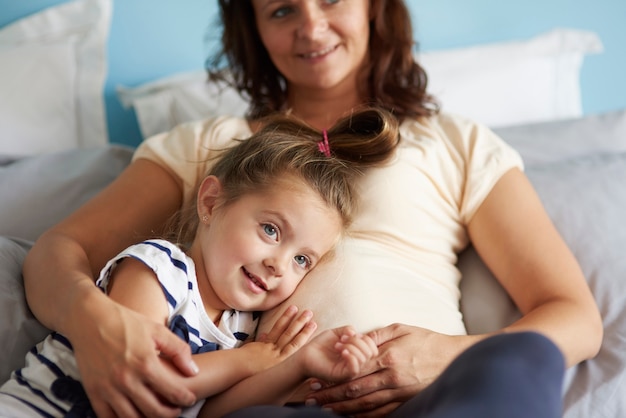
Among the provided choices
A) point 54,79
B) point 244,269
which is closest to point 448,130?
point 244,269

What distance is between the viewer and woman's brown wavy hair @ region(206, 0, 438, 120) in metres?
1.64

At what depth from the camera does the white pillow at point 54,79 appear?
186 cm

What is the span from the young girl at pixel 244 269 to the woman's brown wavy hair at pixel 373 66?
0.26m

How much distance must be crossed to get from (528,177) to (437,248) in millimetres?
337

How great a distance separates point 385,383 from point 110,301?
43cm

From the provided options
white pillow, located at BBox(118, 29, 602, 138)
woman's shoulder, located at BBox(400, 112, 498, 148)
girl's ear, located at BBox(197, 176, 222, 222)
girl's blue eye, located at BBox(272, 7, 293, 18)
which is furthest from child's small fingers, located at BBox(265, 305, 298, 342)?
white pillow, located at BBox(118, 29, 602, 138)

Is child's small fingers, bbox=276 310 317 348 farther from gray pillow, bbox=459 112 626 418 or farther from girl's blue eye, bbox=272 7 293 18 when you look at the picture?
girl's blue eye, bbox=272 7 293 18

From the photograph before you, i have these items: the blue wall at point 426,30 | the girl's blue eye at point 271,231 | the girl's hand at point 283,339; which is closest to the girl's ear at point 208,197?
the girl's blue eye at point 271,231

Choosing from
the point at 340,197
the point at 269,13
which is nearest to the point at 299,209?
the point at 340,197

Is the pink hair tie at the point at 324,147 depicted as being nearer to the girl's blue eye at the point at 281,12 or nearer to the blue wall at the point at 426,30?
the girl's blue eye at the point at 281,12

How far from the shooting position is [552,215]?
1.56 metres

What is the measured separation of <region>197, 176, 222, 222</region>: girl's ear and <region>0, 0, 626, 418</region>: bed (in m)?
0.35

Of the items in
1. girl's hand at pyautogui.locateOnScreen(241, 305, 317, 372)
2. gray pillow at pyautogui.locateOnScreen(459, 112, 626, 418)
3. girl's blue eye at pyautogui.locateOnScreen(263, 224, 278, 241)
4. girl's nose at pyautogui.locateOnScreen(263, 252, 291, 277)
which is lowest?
gray pillow at pyautogui.locateOnScreen(459, 112, 626, 418)

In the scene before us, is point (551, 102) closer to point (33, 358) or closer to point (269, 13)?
point (269, 13)
